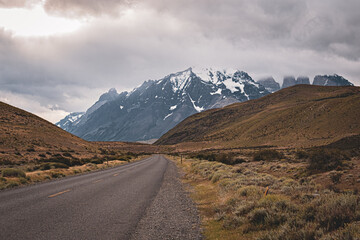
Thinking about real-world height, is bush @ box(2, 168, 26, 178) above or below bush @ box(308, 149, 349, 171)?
above

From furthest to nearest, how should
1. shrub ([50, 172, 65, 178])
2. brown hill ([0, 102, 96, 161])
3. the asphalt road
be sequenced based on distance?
brown hill ([0, 102, 96, 161]) < shrub ([50, 172, 65, 178]) < the asphalt road

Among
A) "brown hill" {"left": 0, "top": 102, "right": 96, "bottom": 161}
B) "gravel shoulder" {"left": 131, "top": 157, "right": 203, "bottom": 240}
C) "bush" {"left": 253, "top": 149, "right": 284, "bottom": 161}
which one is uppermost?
"brown hill" {"left": 0, "top": 102, "right": 96, "bottom": 161}

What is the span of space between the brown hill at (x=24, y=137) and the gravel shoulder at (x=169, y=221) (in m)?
37.8

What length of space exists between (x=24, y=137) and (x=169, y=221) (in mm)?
60431

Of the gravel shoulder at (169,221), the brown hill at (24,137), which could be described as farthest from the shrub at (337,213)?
the brown hill at (24,137)

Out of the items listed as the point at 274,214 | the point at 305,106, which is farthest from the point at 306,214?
the point at 305,106

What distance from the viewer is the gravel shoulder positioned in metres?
6.15

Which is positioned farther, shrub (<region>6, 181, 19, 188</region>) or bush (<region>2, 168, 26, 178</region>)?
bush (<region>2, 168, 26, 178</region>)

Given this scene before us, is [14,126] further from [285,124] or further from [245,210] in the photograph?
[285,124]

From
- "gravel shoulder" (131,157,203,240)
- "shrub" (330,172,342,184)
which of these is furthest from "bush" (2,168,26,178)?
"shrub" (330,172,342,184)

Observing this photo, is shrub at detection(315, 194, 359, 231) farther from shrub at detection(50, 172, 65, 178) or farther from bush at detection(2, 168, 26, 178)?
shrub at detection(50, 172, 65, 178)

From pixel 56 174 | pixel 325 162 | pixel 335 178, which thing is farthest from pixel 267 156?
pixel 56 174

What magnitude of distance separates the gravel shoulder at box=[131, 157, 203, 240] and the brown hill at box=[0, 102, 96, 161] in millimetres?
37816

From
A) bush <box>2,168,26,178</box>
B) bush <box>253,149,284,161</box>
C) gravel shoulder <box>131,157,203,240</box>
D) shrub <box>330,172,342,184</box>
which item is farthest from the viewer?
bush <box>253,149,284,161</box>
